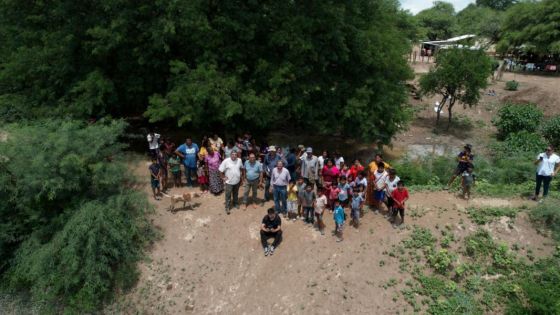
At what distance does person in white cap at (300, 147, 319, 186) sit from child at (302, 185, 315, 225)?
2.42ft

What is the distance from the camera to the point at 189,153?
11.1 metres

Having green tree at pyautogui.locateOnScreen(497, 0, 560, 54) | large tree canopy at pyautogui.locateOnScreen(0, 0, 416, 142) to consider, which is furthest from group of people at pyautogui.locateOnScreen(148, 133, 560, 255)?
green tree at pyautogui.locateOnScreen(497, 0, 560, 54)

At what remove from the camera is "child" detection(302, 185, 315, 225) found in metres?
9.55

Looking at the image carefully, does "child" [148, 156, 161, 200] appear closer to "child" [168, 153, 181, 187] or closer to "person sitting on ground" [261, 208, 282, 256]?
"child" [168, 153, 181, 187]

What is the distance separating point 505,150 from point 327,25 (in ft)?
36.8

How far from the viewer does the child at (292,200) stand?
1005 centimetres

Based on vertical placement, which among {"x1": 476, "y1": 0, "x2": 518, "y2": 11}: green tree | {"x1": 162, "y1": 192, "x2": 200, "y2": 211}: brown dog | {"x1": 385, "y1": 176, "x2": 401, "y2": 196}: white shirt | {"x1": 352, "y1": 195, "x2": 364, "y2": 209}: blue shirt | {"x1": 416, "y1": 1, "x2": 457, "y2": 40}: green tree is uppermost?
{"x1": 476, "y1": 0, "x2": 518, "y2": 11}: green tree

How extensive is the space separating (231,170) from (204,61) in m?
4.16

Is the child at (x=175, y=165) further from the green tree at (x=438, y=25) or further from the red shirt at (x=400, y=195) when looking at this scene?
the green tree at (x=438, y=25)

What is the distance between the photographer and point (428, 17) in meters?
54.6

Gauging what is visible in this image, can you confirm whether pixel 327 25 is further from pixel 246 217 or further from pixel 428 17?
pixel 428 17

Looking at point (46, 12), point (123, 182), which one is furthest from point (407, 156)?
point (46, 12)

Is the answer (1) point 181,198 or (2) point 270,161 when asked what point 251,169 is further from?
(1) point 181,198

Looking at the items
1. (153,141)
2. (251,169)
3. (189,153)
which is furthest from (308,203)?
(153,141)
